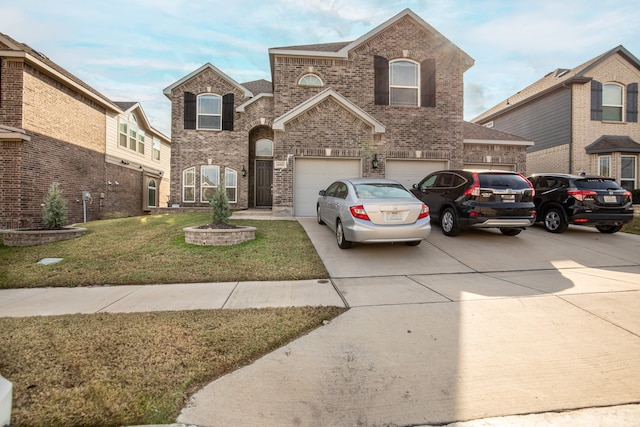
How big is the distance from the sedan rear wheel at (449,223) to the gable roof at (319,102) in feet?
15.2

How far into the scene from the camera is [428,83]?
1270 cm

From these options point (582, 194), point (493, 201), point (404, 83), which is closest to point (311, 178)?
→ point (404, 83)

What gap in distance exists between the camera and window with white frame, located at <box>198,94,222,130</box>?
15422 millimetres

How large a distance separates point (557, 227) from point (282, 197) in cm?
862

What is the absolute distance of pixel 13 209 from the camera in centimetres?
1108

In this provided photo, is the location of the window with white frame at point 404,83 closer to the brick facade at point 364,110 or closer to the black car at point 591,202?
the brick facade at point 364,110

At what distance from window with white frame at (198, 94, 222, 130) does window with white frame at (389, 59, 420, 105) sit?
8.40 m

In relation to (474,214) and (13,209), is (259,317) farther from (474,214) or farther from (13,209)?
(13,209)

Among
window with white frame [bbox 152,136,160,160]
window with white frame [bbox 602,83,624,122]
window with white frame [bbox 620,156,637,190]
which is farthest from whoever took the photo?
window with white frame [bbox 152,136,160,160]

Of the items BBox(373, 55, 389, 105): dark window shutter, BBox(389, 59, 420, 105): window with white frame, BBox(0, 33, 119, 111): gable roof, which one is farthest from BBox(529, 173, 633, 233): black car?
BBox(0, 33, 119, 111): gable roof

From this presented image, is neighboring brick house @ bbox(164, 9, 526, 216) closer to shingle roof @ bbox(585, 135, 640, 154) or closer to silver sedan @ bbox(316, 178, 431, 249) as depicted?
silver sedan @ bbox(316, 178, 431, 249)

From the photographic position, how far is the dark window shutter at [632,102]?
1634 cm

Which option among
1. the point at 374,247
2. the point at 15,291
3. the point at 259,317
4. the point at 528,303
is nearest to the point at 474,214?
the point at 374,247

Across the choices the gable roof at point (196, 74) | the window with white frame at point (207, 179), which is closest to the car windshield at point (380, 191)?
the window with white frame at point (207, 179)
